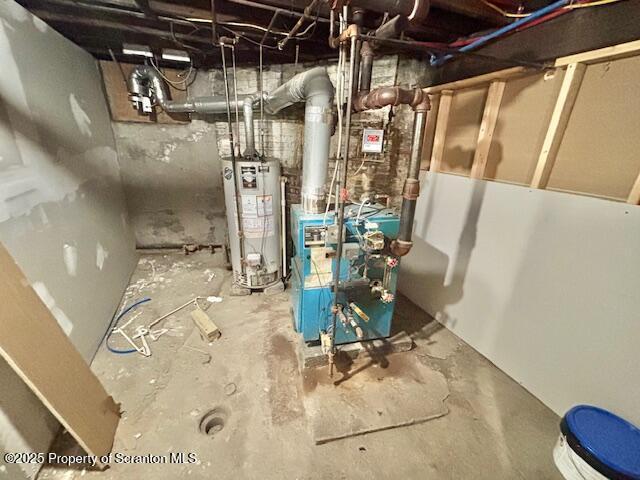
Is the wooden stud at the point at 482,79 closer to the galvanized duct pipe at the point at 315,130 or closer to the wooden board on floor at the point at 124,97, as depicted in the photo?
the galvanized duct pipe at the point at 315,130

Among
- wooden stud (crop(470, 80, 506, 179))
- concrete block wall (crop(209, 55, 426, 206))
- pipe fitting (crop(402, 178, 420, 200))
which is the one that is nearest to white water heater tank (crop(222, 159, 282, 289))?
concrete block wall (crop(209, 55, 426, 206))

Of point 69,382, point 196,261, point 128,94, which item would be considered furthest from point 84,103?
point 69,382

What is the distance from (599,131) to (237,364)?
8.49 ft

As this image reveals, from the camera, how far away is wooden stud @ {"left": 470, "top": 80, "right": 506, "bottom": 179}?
177 centimetres

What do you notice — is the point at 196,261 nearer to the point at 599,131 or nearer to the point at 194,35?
the point at 194,35

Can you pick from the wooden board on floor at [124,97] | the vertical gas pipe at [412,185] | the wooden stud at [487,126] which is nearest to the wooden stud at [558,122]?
the wooden stud at [487,126]

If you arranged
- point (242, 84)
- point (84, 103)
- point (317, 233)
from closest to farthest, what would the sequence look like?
point (317, 233) < point (84, 103) < point (242, 84)

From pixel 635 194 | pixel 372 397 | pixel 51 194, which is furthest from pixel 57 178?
pixel 635 194

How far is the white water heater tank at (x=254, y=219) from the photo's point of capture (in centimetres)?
234

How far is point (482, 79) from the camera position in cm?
180

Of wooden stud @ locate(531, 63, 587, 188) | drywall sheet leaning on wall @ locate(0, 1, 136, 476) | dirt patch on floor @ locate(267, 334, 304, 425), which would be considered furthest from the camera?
dirt patch on floor @ locate(267, 334, 304, 425)

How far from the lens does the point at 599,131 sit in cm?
135

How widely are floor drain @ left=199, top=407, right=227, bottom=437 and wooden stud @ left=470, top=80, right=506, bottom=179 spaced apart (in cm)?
239

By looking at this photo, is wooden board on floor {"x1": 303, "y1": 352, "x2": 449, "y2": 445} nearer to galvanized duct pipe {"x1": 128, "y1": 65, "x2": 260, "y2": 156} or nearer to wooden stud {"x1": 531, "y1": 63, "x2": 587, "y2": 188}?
wooden stud {"x1": 531, "y1": 63, "x2": 587, "y2": 188}
